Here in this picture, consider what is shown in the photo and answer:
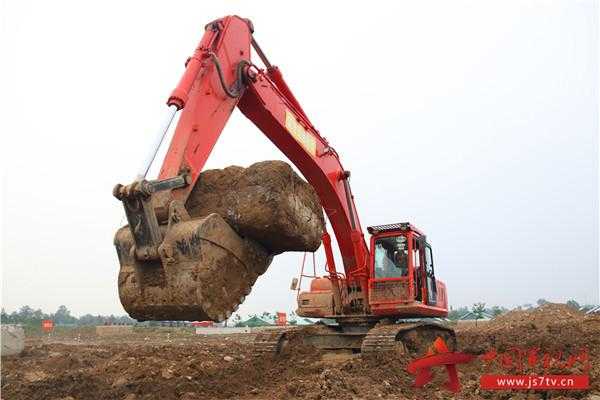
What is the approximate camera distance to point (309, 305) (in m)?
10.5

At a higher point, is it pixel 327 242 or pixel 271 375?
pixel 327 242

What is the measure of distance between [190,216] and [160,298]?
1032 millimetres

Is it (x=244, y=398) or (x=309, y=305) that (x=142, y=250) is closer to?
(x=244, y=398)

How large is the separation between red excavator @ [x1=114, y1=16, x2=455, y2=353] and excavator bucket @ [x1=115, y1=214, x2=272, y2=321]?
0.09 m

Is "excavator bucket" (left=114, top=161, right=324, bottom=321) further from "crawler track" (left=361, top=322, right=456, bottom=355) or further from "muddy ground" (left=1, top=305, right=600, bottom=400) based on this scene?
"crawler track" (left=361, top=322, right=456, bottom=355)

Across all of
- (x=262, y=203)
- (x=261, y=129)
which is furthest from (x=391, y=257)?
(x=262, y=203)

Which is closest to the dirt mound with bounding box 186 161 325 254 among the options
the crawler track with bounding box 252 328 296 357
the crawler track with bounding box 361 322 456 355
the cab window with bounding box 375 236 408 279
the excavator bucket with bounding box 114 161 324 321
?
the excavator bucket with bounding box 114 161 324 321

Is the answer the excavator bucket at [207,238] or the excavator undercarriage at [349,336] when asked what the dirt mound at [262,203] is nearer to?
the excavator bucket at [207,238]

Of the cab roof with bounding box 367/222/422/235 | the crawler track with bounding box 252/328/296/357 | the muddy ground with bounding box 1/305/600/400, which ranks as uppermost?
the cab roof with bounding box 367/222/422/235

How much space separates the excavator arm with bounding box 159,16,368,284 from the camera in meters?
6.30

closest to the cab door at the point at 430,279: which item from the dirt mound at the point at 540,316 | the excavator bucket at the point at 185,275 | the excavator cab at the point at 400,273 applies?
the excavator cab at the point at 400,273

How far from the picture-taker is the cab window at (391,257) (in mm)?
9883

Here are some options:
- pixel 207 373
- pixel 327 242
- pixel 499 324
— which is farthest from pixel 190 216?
pixel 499 324

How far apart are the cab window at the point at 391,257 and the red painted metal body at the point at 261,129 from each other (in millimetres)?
180
